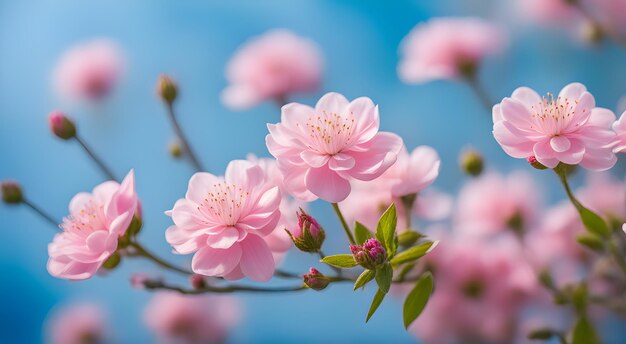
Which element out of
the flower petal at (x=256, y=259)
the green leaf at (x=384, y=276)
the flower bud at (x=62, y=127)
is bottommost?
the green leaf at (x=384, y=276)

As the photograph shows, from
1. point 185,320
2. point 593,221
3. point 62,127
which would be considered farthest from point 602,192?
point 185,320

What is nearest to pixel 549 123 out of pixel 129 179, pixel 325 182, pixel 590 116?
pixel 590 116

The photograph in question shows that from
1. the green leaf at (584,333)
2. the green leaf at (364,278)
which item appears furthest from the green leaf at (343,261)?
A: the green leaf at (584,333)

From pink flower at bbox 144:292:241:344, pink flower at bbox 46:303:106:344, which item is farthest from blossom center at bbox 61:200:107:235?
pink flower at bbox 46:303:106:344

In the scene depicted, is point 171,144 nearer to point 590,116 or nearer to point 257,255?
point 257,255

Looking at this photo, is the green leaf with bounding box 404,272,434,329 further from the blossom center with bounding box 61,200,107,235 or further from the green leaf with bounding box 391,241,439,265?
the blossom center with bounding box 61,200,107,235

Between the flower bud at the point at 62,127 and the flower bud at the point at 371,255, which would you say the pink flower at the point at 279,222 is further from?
the flower bud at the point at 62,127

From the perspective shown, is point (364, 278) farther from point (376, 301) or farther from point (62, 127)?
point (62, 127)
